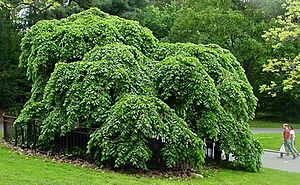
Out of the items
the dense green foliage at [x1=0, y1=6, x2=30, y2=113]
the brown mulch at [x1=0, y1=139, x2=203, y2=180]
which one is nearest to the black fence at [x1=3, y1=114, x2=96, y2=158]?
the brown mulch at [x1=0, y1=139, x2=203, y2=180]

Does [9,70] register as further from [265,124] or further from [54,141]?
[54,141]

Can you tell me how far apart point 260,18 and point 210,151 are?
20.2 meters

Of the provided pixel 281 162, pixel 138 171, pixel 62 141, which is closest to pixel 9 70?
pixel 62 141

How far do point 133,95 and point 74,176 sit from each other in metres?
3.05

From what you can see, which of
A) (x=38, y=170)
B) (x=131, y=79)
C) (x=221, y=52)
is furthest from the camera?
(x=221, y=52)

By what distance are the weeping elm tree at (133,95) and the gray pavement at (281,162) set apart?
5.21 feet

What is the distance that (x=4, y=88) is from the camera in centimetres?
3133

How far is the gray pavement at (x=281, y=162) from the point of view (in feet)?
49.3

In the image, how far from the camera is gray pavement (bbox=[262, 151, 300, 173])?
15037 millimetres

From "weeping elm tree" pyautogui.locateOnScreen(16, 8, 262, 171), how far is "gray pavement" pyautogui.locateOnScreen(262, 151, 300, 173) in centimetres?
159

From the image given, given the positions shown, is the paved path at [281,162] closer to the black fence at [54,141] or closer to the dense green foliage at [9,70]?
the black fence at [54,141]

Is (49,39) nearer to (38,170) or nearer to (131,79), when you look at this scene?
(131,79)

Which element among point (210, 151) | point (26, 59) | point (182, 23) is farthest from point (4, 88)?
point (210, 151)

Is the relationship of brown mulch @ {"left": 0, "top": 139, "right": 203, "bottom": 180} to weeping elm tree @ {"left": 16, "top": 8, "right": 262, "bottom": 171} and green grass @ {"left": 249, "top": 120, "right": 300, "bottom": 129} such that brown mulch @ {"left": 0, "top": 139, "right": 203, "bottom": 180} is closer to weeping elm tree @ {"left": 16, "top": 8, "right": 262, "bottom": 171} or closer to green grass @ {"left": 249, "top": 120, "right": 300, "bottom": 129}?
weeping elm tree @ {"left": 16, "top": 8, "right": 262, "bottom": 171}
